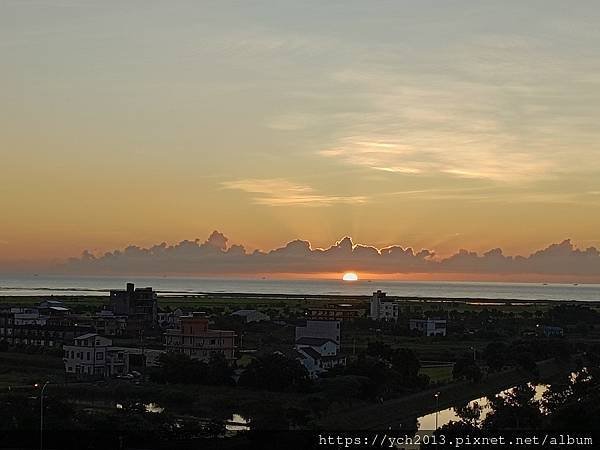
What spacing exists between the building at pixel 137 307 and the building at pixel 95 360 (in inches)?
965

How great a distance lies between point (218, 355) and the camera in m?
39.9

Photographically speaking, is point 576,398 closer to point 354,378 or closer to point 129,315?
point 354,378

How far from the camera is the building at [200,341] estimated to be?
4353 cm

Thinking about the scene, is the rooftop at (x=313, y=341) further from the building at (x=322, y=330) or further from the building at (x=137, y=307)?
the building at (x=137, y=307)

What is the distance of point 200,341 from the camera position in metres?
44.1

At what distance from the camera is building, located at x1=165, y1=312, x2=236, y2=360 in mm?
43531

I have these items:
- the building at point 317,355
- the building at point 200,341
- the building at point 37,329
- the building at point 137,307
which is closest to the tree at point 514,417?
the building at point 317,355

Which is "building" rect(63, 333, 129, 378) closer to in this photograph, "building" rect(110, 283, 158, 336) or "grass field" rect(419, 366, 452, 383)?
"grass field" rect(419, 366, 452, 383)

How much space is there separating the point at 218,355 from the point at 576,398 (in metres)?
17.0

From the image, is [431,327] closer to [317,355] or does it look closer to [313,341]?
[313,341]

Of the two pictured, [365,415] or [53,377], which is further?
[53,377]

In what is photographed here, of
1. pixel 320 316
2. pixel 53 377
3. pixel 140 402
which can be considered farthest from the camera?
pixel 320 316

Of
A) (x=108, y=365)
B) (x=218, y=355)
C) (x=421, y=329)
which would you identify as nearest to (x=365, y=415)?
(x=218, y=355)

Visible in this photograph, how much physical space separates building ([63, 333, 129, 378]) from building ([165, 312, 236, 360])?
4208mm
